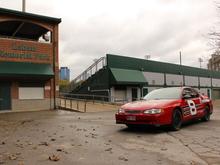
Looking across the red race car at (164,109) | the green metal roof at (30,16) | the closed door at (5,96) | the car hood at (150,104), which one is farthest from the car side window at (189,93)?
the green metal roof at (30,16)

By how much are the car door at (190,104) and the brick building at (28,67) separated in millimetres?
→ 13275

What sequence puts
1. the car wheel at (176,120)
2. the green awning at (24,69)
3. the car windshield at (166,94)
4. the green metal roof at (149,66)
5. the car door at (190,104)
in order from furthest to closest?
1. the green metal roof at (149,66)
2. the green awning at (24,69)
3. the car windshield at (166,94)
4. the car door at (190,104)
5. the car wheel at (176,120)

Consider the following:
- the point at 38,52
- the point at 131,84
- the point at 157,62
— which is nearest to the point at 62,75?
the point at 157,62

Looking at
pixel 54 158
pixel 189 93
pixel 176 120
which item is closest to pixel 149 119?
pixel 176 120

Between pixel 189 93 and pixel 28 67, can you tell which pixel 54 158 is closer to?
pixel 189 93

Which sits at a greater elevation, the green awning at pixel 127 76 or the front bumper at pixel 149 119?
the green awning at pixel 127 76

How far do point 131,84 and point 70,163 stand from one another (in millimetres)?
29232

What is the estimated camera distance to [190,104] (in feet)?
35.4

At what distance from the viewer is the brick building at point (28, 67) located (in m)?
21.3

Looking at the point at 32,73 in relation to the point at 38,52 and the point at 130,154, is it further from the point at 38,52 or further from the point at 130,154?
the point at 130,154

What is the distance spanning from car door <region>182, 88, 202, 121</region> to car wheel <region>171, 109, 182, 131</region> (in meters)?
0.38

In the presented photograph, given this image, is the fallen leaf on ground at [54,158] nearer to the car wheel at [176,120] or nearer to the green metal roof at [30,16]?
the car wheel at [176,120]

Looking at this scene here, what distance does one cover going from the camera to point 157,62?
41.7 meters

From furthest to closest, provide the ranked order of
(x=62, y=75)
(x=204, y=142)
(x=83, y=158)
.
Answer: (x=62, y=75), (x=204, y=142), (x=83, y=158)
